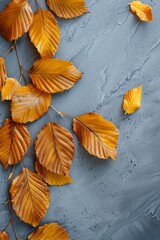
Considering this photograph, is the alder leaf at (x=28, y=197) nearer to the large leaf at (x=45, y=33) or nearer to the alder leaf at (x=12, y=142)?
the alder leaf at (x=12, y=142)

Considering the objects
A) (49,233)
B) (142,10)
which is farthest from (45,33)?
(49,233)

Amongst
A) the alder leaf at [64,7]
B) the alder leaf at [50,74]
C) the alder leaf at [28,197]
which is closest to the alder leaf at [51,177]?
the alder leaf at [28,197]

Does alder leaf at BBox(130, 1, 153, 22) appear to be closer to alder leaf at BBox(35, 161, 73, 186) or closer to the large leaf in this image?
the large leaf

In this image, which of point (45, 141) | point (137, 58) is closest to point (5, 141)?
point (45, 141)

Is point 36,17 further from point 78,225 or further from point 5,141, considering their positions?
point 78,225

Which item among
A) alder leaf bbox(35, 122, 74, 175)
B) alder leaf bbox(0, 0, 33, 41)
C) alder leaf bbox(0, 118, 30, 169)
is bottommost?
alder leaf bbox(35, 122, 74, 175)

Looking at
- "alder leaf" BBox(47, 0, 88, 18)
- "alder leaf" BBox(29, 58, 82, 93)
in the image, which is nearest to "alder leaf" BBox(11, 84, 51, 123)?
"alder leaf" BBox(29, 58, 82, 93)
